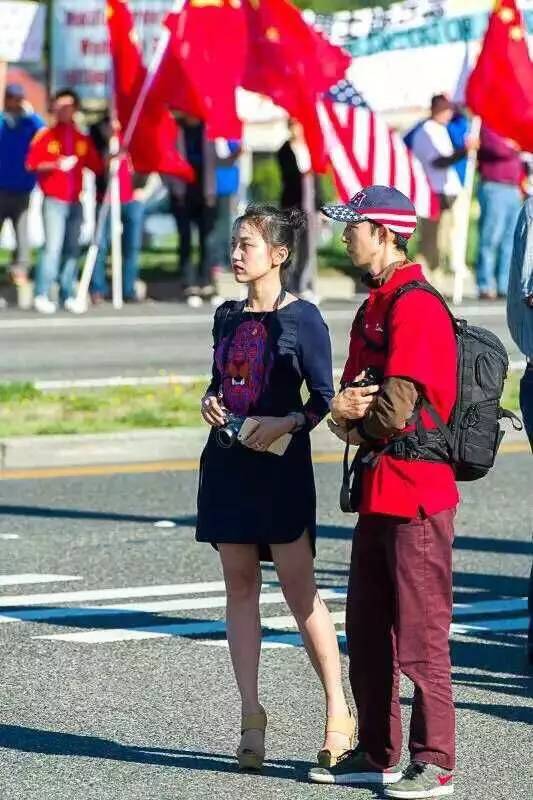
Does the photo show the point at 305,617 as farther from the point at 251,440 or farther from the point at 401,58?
the point at 401,58

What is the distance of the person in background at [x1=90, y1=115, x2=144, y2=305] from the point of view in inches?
837

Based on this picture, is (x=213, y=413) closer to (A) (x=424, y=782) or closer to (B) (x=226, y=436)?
(B) (x=226, y=436)

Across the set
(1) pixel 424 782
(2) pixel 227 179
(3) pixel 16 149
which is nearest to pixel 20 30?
(3) pixel 16 149

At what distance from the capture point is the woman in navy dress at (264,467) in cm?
609

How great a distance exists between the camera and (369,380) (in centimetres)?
560

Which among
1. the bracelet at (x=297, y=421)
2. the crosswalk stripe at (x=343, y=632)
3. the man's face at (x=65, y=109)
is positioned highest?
the man's face at (x=65, y=109)

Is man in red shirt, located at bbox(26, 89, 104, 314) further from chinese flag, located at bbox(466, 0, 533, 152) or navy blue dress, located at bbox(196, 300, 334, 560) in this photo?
navy blue dress, located at bbox(196, 300, 334, 560)

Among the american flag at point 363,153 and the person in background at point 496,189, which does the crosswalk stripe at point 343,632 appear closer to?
the american flag at point 363,153

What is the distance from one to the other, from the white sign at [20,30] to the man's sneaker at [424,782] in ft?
57.8

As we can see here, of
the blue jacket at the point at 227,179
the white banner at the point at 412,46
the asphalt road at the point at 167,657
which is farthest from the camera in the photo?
the white banner at the point at 412,46

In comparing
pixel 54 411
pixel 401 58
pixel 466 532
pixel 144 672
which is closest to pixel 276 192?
pixel 401 58

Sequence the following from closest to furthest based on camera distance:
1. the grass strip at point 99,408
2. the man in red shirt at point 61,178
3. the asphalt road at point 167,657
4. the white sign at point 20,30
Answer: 1. the asphalt road at point 167,657
2. the grass strip at point 99,408
3. the man in red shirt at point 61,178
4. the white sign at point 20,30

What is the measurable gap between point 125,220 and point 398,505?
54.0ft

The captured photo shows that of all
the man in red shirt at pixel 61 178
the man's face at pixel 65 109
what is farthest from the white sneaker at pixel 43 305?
the man's face at pixel 65 109
